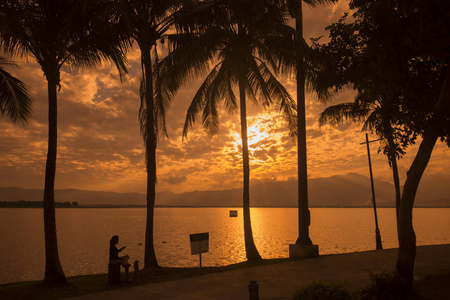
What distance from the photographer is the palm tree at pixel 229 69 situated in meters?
15.9

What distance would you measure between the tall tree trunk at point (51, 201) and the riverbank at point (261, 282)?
0.61 metres

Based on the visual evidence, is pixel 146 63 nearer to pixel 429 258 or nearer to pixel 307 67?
pixel 307 67

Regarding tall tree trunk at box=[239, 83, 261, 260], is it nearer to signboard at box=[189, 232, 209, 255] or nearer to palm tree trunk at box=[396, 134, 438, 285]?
signboard at box=[189, 232, 209, 255]

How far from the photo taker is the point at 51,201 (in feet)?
41.4

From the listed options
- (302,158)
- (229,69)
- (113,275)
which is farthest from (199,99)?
(113,275)

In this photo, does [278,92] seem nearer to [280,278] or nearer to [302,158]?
[302,158]

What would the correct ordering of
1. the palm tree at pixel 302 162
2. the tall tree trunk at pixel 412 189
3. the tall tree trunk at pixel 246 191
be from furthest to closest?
the tall tree trunk at pixel 246 191 < the palm tree at pixel 302 162 < the tall tree trunk at pixel 412 189

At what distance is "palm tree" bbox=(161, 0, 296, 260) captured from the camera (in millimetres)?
15938

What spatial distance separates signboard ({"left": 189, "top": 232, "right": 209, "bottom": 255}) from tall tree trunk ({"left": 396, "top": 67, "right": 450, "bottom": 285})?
23.8 feet

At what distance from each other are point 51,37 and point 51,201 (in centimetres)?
574

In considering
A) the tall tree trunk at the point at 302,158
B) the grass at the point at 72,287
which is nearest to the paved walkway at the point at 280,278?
the grass at the point at 72,287

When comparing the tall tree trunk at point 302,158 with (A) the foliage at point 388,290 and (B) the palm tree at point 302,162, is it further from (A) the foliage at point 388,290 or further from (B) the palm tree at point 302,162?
(A) the foliage at point 388,290

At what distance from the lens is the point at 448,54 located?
8219 millimetres

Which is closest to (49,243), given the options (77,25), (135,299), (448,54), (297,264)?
(135,299)
